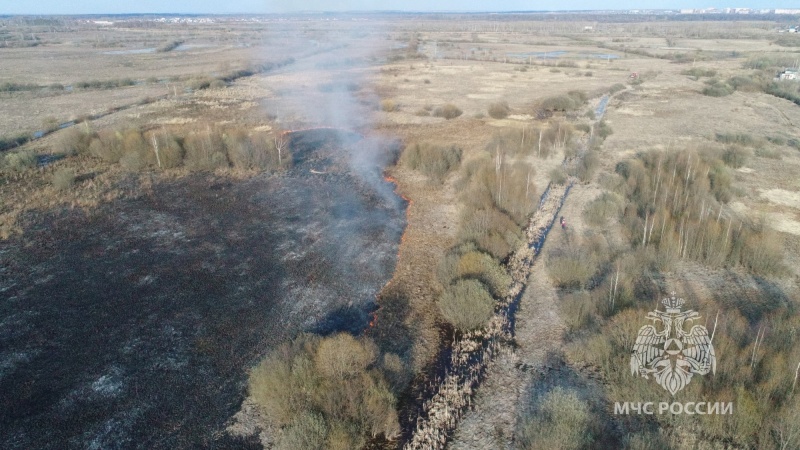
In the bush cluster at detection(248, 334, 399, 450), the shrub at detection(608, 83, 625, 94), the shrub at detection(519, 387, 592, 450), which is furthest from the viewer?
the shrub at detection(608, 83, 625, 94)

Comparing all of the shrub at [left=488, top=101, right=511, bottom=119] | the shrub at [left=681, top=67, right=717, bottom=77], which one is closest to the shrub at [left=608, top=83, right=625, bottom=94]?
the shrub at [left=681, top=67, right=717, bottom=77]

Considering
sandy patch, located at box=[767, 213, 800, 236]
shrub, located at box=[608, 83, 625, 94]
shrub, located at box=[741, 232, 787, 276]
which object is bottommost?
sandy patch, located at box=[767, 213, 800, 236]

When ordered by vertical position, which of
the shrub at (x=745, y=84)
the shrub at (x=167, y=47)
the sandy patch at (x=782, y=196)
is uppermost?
the shrub at (x=167, y=47)

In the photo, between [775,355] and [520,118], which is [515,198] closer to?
[775,355]

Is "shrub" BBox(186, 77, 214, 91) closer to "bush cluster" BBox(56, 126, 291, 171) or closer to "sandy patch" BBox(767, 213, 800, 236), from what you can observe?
"bush cluster" BBox(56, 126, 291, 171)

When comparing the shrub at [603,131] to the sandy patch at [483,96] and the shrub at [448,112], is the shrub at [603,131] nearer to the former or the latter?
the shrub at [448,112]

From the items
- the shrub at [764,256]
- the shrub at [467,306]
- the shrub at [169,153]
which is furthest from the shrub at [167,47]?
the shrub at [764,256]

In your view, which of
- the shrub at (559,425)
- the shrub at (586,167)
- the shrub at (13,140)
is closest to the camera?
the shrub at (559,425)

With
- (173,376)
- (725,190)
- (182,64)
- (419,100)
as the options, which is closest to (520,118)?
(419,100)
